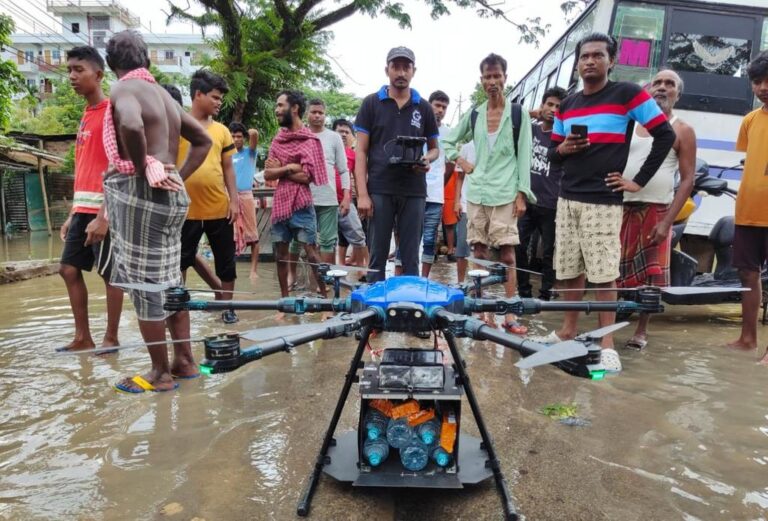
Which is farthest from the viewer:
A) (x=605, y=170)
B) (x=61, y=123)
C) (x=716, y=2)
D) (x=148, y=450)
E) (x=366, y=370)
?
(x=61, y=123)

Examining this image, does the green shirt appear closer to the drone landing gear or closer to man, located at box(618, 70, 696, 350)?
man, located at box(618, 70, 696, 350)

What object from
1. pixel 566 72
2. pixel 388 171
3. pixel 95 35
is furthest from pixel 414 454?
pixel 95 35

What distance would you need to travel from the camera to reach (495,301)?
168 cm

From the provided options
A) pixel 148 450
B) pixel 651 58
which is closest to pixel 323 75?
pixel 651 58

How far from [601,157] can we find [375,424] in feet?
7.94

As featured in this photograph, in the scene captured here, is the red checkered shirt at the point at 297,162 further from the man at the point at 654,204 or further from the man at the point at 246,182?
the man at the point at 654,204

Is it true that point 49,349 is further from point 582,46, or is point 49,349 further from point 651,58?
point 651,58

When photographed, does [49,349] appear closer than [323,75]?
Yes

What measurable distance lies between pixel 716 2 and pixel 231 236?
582cm

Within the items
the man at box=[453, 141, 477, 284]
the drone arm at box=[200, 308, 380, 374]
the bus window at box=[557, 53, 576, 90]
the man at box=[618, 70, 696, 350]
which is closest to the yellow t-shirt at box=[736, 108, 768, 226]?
the man at box=[618, 70, 696, 350]

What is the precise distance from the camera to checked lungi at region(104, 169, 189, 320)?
276 cm

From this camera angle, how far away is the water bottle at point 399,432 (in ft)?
6.05

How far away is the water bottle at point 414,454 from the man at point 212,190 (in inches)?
98.7

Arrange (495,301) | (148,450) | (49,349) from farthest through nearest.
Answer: (49,349), (148,450), (495,301)
